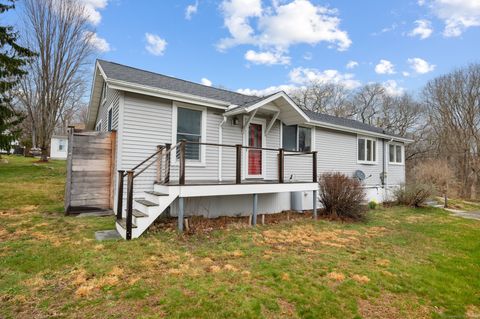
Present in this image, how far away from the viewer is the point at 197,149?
7.94 m

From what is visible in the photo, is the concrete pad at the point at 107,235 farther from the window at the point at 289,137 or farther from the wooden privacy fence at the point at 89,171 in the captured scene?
the window at the point at 289,137

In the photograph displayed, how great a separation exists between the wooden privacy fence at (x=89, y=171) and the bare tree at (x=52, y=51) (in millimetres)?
14639

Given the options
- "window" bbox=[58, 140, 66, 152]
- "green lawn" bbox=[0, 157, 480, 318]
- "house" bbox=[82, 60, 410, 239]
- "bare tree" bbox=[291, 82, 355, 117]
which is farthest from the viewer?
"window" bbox=[58, 140, 66, 152]

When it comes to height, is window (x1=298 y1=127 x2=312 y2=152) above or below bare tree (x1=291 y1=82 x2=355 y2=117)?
below

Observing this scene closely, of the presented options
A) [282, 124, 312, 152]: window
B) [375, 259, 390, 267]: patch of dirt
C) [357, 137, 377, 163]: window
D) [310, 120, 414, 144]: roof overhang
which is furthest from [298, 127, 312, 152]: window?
[375, 259, 390, 267]: patch of dirt

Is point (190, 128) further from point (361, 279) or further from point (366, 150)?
point (366, 150)

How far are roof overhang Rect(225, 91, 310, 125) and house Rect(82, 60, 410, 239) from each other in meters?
0.03

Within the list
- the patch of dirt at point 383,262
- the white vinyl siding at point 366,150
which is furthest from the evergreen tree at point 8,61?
the white vinyl siding at point 366,150

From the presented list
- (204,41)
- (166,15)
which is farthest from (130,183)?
(204,41)

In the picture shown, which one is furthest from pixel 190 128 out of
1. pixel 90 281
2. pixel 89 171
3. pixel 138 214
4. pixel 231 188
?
pixel 90 281

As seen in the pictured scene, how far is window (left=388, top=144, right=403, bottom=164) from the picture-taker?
15.1m

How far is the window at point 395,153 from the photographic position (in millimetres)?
15098

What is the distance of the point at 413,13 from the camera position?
14.1 m

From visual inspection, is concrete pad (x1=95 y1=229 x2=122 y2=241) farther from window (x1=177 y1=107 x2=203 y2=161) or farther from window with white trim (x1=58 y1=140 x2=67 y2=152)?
window with white trim (x1=58 y1=140 x2=67 y2=152)
